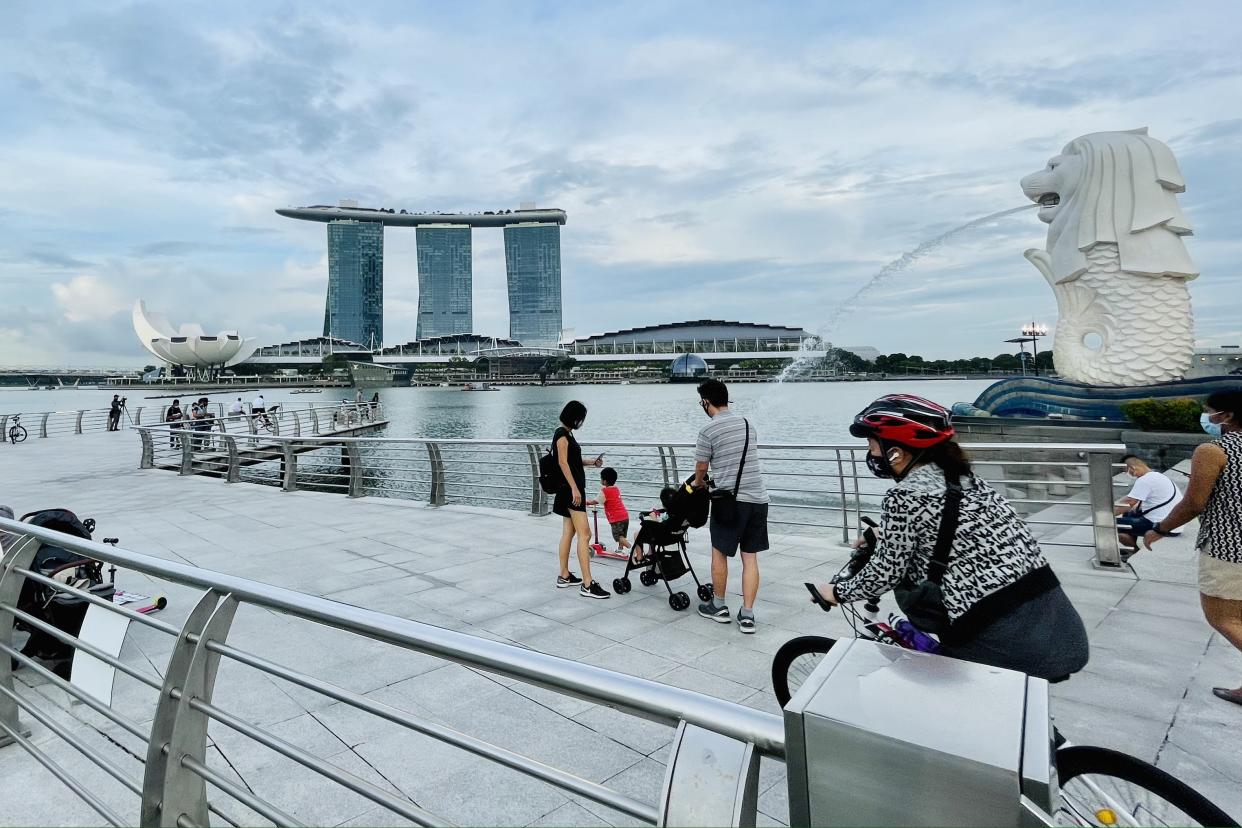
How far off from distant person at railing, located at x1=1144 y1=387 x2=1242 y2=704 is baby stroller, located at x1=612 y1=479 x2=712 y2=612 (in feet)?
9.25

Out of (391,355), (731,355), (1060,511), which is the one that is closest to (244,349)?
(391,355)

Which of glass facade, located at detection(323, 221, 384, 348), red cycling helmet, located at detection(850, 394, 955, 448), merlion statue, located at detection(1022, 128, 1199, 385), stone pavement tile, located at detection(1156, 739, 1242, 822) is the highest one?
glass facade, located at detection(323, 221, 384, 348)

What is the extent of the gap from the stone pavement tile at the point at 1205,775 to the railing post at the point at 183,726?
365 cm

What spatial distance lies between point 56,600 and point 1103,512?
788 centimetres

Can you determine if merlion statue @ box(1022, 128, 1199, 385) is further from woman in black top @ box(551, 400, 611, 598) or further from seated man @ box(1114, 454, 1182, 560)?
woman in black top @ box(551, 400, 611, 598)

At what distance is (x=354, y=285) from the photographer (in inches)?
6412

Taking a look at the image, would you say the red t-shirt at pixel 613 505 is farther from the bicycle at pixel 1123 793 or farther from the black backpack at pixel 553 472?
the bicycle at pixel 1123 793

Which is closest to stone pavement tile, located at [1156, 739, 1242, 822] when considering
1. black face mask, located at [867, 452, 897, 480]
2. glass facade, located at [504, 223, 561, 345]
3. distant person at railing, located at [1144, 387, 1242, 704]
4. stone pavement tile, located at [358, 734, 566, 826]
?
distant person at railing, located at [1144, 387, 1242, 704]

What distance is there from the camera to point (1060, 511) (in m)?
9.47

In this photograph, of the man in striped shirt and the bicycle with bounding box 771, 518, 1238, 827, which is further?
the man in striped shirt

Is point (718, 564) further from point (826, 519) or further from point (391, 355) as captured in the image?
point (391, 355)

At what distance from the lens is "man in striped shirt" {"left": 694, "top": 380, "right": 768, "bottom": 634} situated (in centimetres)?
471

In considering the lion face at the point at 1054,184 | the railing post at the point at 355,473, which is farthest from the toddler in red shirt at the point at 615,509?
the lion face at the point at 1054,184

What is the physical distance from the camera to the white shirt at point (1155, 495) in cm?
650
